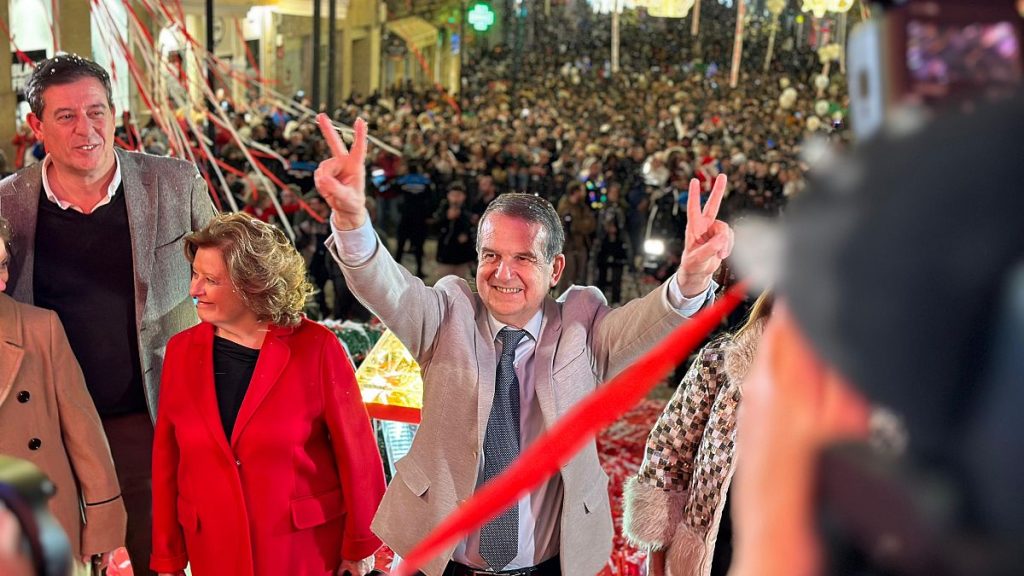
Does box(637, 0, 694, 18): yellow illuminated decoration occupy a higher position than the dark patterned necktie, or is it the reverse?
box(637, 0, 694, 18): yellow illuminated decoration

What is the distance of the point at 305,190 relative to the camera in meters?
10.5

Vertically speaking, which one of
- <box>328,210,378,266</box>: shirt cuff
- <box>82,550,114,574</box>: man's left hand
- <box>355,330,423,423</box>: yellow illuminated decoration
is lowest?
<box>82,550,114,574</box>: man's left hand

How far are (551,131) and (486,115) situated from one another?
9.90 ft

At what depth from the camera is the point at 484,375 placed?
2506mm

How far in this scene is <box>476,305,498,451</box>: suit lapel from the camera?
2.48 m

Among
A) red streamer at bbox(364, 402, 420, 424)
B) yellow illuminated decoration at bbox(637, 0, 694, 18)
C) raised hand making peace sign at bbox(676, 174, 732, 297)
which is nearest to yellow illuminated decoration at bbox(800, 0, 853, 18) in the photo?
yellow illuminated decoration at bbox(637, 0, 694, 18)

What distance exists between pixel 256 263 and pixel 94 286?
0.59 m

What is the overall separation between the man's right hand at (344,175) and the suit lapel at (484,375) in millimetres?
488

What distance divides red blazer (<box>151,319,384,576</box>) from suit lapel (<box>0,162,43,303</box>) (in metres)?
0.51

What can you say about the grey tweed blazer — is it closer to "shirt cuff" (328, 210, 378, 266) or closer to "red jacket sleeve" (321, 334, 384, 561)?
"red jacket sleeve" (321, 334, 384, 561)

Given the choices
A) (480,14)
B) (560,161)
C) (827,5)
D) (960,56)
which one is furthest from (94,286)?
(480,14)

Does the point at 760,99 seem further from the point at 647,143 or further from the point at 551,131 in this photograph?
the point at 647,143

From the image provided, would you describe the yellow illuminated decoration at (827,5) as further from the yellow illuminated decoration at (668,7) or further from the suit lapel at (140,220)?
the suit lapel at (140,220)

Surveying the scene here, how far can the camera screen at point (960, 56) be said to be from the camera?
612mm
